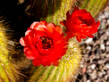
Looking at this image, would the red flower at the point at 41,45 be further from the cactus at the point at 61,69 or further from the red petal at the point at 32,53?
the cactus at the point at 61,69

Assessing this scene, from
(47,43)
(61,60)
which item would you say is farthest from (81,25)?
(61,60)

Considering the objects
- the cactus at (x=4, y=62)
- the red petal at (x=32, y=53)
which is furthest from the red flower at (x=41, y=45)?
the cactus at (x=4, y=62)

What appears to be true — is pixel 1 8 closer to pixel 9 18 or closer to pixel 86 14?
pixel 9 18

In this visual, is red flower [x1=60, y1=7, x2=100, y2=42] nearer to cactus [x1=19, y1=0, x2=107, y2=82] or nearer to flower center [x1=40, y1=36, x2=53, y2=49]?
flower center [x1=40, y1=36, x2=53, y2=49]

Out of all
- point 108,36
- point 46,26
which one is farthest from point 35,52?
point 108,36

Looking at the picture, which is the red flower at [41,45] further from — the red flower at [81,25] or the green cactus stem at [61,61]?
the green cactus stem at [61,61]

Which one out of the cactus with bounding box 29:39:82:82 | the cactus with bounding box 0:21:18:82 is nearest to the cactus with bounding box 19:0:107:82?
the cactus with bounding box 29:39:82:82

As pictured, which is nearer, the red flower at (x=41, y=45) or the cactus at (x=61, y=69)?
the red flower at (x=41, y=45)

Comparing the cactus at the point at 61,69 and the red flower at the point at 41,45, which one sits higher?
the red flower at the point at 41,45
